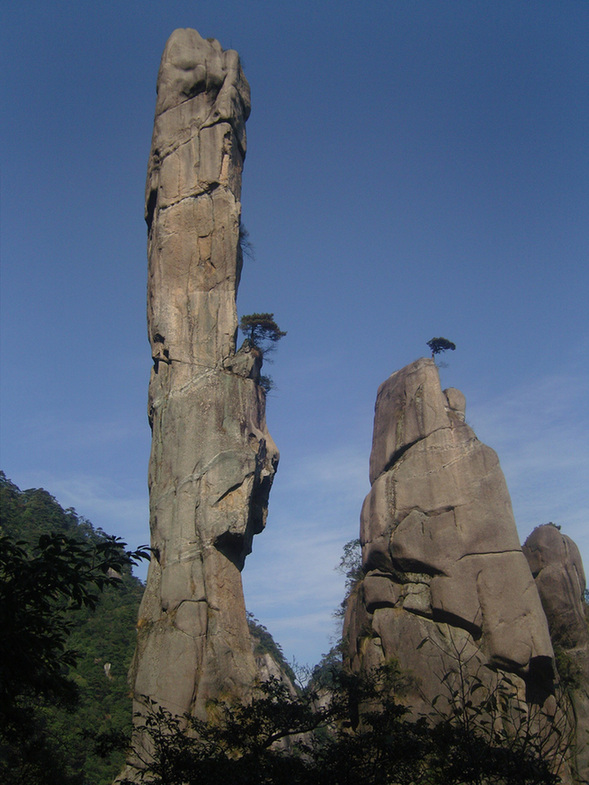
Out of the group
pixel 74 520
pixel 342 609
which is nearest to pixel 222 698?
pixel 342 609

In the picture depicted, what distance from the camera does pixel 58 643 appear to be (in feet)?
26.8

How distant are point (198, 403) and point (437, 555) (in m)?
8.17

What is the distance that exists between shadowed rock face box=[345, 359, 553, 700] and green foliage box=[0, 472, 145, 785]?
799 cm

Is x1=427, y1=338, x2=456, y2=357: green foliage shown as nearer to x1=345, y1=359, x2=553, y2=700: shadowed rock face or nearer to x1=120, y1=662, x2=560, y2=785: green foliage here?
x1=345, y1=359, x2=553, y2=700: shadowed rock face

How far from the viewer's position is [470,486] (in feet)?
75.3

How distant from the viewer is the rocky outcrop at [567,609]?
2272 centimetres

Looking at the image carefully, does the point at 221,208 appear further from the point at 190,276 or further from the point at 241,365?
the point at 241,365

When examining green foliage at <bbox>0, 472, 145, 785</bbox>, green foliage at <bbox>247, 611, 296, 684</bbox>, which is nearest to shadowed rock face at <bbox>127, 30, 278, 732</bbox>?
green foliage at <bbox>0, 472, 145, 785</bbox>

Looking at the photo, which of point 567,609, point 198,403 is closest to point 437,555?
point 567,609

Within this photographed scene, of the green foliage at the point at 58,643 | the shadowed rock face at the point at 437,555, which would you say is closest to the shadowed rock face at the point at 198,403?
the green foliage at the point at 58,643

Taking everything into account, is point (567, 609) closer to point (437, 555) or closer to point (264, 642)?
point (437, 555)

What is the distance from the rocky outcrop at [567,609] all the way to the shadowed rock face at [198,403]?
32.6 ft

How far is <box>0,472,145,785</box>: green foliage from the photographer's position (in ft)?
25.8

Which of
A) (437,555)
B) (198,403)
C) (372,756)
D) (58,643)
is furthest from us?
(437,555)
